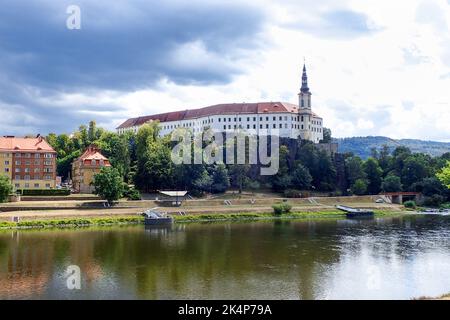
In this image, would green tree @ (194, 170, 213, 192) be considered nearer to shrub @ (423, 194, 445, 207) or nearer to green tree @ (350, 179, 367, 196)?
green tree @ (350, 179, 367, 196)

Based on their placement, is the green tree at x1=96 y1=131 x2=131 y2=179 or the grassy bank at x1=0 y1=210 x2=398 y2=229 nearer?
the grassy bank at x1=0 y1=210 x2=398 y2=229

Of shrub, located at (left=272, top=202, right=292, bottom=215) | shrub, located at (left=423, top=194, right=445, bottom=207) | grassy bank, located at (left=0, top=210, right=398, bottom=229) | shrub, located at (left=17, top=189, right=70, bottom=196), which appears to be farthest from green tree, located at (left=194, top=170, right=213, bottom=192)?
shrub, located at (left=423, top=194, right=445, bottom=207)

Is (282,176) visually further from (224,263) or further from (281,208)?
(224,263)

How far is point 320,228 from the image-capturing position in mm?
52188

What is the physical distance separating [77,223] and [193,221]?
529 inches

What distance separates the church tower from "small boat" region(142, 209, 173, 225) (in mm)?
48133

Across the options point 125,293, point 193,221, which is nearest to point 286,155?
point 193,221

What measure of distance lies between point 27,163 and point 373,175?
58.2m

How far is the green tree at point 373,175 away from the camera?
8688 centimetres

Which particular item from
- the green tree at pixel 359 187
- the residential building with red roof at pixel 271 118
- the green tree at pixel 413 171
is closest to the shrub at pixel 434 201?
the green tree at pixel 413 171

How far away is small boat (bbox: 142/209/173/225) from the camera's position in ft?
172

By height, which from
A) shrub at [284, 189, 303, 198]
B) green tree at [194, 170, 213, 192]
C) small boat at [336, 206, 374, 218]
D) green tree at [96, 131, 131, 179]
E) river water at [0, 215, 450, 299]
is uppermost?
green tree at [96, 131, 131, 179]

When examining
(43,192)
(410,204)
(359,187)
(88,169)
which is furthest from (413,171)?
(43,192)
